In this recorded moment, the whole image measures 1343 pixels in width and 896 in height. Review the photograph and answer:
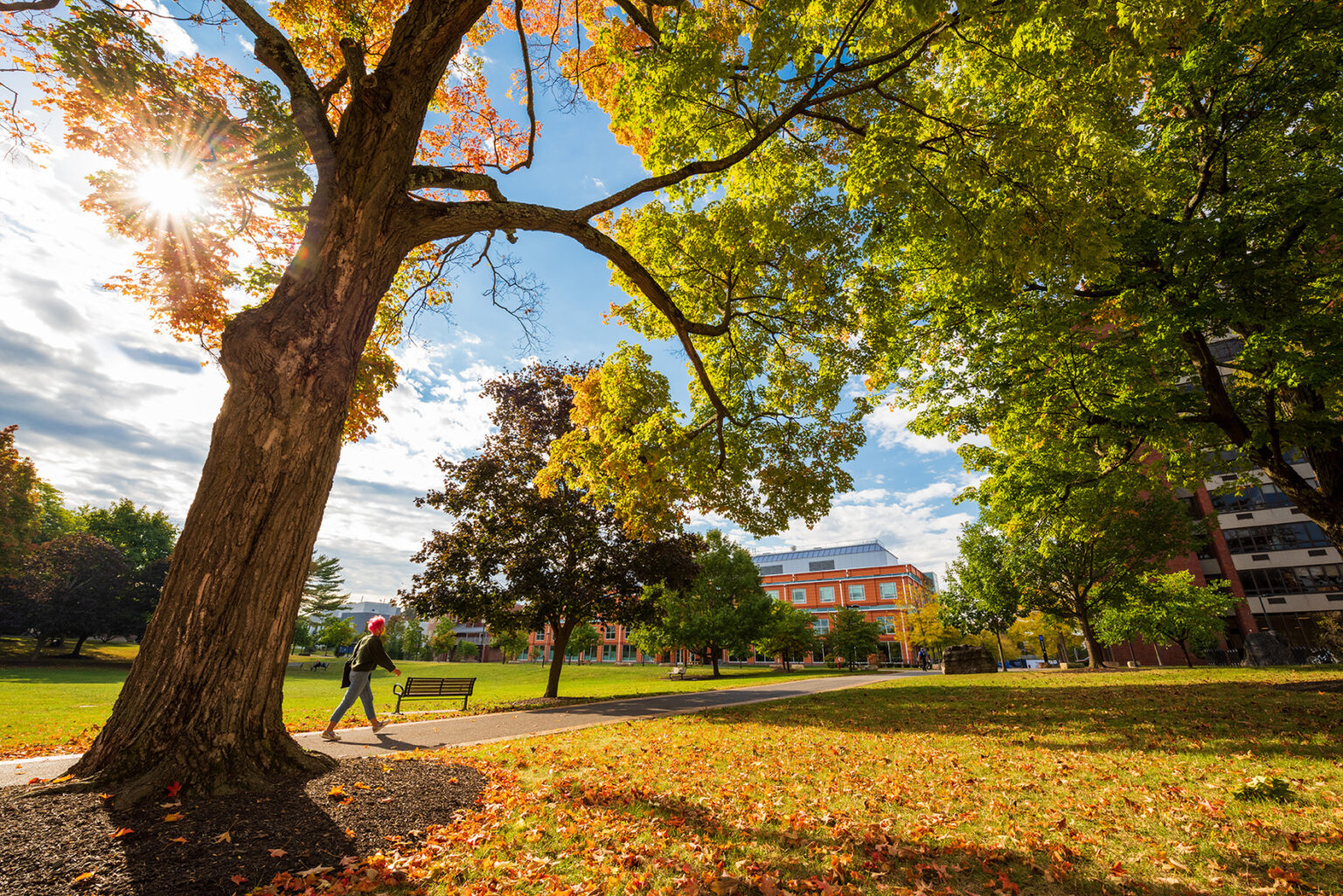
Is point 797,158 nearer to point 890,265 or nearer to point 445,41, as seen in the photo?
point 890,265

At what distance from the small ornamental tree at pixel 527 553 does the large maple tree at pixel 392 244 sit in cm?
553

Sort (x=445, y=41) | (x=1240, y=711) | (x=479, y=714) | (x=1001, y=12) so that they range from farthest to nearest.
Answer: (x=479, y=714) < (x=1240, y=711) < (x=1001, y=12) < (x=445, y=41)

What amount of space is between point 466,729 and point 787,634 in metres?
41.1

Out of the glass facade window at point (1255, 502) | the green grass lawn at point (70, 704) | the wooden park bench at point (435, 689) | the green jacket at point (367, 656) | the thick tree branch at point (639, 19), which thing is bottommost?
the green grass lawn at point (70, 704)

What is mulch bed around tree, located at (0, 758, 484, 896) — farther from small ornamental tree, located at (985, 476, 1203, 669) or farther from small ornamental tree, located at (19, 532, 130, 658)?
small ornamental tree, located at (19, 532, 130, 658)

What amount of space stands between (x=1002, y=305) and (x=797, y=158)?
17.6 feet

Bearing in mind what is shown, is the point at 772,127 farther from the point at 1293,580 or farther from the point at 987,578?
the point at 1293,580

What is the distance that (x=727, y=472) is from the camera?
1129 centimetres

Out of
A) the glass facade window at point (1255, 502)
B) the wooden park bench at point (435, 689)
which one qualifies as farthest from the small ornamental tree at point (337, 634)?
the glass facade window at point (1255, 502)

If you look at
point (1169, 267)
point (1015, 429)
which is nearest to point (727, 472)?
point (1015, 429)

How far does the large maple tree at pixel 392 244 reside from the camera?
399 centimetres

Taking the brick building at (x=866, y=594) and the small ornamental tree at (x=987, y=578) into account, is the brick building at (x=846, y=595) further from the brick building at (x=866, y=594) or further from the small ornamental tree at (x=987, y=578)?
the small ornamental tree at (x=987, y=578)

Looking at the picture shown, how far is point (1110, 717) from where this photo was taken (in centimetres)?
892

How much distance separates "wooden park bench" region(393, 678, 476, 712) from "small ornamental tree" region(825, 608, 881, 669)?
1798 inches
